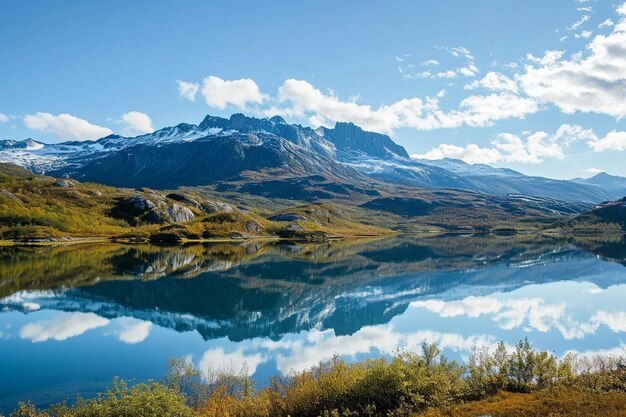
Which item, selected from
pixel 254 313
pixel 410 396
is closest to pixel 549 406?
pixel 410 396

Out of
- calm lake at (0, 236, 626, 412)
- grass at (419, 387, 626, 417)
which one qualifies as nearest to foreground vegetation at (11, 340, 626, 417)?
grass at (419, 387, 626, 417)

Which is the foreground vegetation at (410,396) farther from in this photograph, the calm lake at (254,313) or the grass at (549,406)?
the calm lake at (254,313)

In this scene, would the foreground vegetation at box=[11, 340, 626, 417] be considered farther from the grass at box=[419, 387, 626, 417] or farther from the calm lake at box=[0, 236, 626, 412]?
the calm lake at box=[0, 236, 626, 412]

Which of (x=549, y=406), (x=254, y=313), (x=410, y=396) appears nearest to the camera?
(x=549, y=406)

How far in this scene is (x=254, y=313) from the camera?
63500mm

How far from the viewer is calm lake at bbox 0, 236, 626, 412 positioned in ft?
129

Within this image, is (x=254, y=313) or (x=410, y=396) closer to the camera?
(x=410, y=396)

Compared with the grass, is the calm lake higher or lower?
lower

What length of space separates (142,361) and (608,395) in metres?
34.1

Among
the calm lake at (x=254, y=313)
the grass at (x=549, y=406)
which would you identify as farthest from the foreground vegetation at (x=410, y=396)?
the calm lake at (x=254, y=313)

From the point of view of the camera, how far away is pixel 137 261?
366 feet

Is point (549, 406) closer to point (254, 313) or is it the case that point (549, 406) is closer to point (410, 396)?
point (410, 396)

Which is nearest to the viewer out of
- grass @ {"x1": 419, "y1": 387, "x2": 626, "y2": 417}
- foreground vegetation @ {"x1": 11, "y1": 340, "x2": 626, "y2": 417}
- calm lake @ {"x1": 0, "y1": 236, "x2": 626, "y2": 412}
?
grass @ {"x1": 419, "y1": 387, "x2": 626, "y2": 417}

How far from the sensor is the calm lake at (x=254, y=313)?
39281 millimetres
